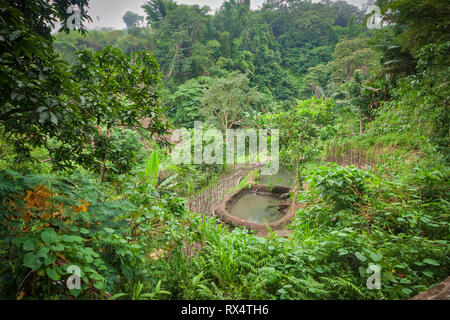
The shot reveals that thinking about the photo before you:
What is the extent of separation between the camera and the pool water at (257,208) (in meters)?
5.61

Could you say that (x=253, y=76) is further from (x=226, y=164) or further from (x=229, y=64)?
(x=226, y=164)

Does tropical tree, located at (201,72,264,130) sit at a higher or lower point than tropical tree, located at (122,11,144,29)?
lower

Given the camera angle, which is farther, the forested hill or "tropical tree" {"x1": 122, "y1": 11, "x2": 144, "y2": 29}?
"tropical tree" {"x1": 122, "y1": 11, "x2": 144, "y2": 29}

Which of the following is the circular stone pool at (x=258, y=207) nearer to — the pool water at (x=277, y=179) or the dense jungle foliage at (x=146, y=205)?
the pool water at (x=277, y=179)

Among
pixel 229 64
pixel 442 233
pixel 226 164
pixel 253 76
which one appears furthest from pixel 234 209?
pixel 253 76

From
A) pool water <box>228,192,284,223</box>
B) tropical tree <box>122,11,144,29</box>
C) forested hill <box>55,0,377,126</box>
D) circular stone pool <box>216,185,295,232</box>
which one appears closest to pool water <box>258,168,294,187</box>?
circular stone pool <box>216,185,295,232</box>

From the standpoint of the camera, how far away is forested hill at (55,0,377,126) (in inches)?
757

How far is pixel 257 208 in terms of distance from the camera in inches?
241

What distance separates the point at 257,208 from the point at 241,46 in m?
25.2

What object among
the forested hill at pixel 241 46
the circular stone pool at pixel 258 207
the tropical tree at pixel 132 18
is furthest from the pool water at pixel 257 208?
the tropical tree at pixel 132 18

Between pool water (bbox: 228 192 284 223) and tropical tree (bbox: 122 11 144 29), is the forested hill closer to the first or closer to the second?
tropical tree (bbox: 122 11 144 29)

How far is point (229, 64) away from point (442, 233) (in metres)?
23.3

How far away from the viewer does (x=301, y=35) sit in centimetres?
3294

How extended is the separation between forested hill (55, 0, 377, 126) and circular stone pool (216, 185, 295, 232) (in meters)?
11.2
